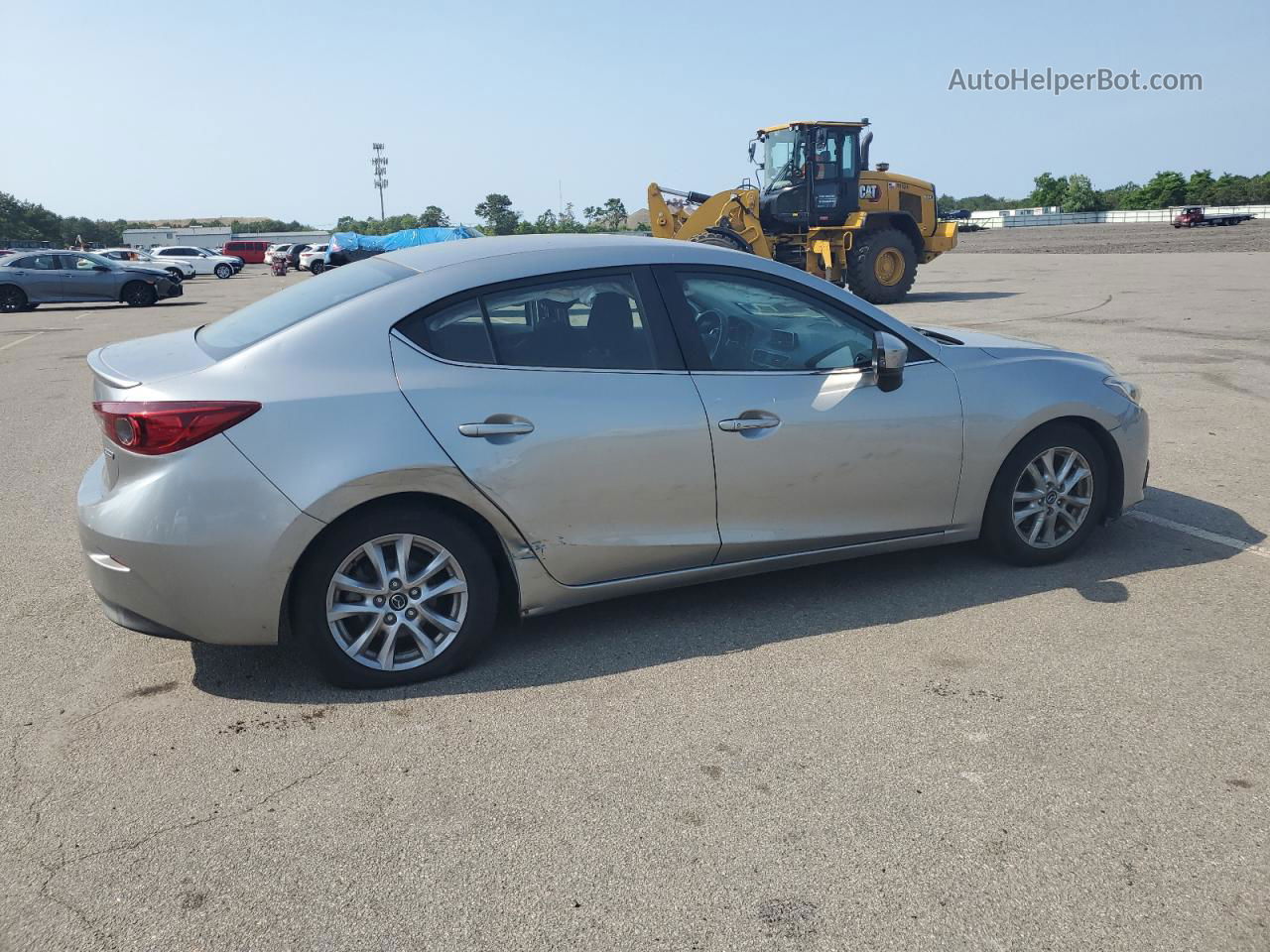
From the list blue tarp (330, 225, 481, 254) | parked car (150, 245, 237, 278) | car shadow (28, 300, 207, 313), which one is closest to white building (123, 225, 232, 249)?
parked car (150, 245, 237, 278)

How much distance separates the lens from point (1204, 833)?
294 centimetres

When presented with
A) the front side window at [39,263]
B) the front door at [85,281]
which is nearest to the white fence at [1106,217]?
the front door at [85,281]

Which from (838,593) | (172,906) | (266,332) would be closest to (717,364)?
(838,593)

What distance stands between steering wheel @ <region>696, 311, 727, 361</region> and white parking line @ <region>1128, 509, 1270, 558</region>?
2.82 metres

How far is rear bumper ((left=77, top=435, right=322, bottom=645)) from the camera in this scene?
367 centimetres

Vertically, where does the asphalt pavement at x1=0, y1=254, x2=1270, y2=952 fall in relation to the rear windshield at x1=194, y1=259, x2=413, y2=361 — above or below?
below

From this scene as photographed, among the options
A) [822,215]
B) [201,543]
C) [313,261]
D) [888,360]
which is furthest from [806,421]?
[313,261]

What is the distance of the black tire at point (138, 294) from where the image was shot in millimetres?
28453

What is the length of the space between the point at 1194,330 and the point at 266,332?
13.1 m

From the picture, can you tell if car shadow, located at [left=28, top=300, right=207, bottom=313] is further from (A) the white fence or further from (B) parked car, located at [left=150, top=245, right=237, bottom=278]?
(A) the white fence

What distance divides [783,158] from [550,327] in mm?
17108

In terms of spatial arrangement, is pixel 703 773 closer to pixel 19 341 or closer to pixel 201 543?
pixel 201 543

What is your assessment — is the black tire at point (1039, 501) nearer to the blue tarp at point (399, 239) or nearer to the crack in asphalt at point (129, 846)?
the crack in asphalt at point (129, 846)

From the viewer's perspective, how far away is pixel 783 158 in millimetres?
20188
